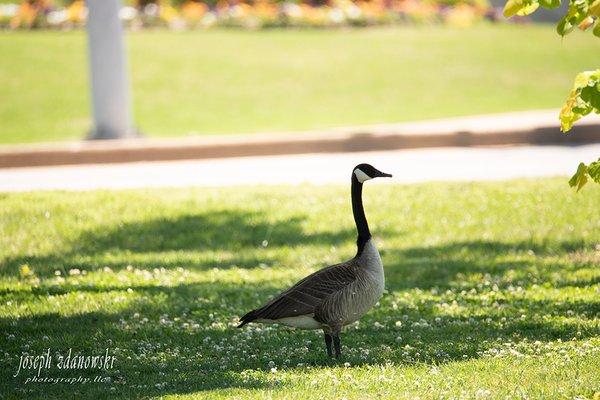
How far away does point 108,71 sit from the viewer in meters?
15.8

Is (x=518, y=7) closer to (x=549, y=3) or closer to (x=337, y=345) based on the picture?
(x=549, y=3)

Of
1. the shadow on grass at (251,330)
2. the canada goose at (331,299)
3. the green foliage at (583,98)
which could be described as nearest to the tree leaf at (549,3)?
the green foliage at (583,98)

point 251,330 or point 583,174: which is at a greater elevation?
point 583,174

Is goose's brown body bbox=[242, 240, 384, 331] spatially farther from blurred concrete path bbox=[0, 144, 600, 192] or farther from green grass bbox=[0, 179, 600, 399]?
blurred concrete path bbox=[0, 144, 600, 192]

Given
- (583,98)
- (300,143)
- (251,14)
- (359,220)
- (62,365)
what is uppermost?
(251,14)

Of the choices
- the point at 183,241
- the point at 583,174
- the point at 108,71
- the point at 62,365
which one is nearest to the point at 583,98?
the point at 583,174

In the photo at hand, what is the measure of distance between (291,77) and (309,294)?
1446 cm

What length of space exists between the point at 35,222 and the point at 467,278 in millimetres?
4767

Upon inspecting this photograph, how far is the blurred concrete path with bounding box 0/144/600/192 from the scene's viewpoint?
13.8 meters

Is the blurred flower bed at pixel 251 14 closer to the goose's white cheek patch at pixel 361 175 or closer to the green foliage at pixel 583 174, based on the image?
the goose's white cheek patch at pixel 361 175

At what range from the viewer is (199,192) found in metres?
12.8

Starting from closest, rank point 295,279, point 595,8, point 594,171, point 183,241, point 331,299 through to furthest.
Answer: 1. point 595,8
2. point 594,171
3. point 331,299
4. point 295,279
5. point 183,241

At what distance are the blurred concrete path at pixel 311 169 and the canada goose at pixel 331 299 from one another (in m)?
6.67

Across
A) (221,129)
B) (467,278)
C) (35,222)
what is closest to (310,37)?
(221,129)
